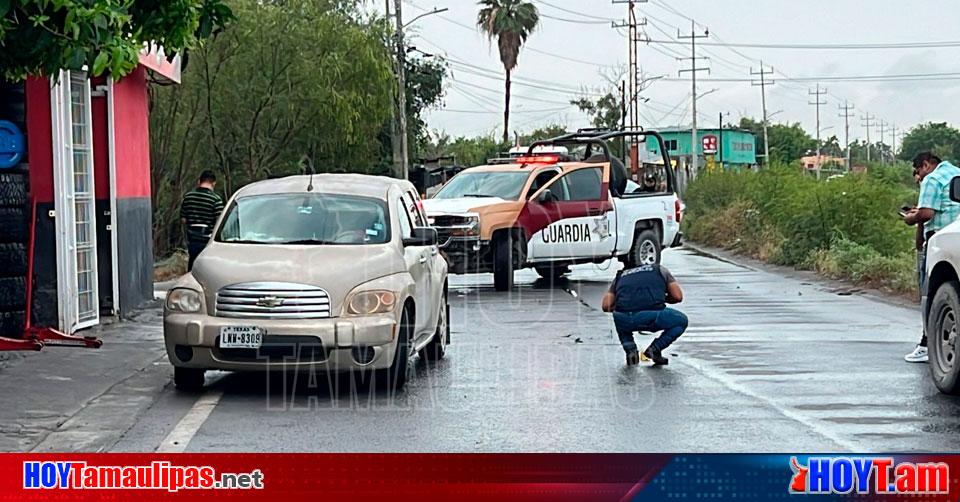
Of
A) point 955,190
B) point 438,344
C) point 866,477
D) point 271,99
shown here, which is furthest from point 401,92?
point 866,477

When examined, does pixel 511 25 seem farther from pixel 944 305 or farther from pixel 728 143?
pixel 728 143

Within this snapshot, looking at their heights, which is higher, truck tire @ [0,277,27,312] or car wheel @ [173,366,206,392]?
truck tire @ [0,277,27,312]

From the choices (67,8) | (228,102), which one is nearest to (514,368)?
(67,8)

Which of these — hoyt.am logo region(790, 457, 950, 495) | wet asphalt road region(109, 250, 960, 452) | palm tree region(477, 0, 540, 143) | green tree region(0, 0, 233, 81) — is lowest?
wet asphalt road region(109, 250, 960, 452)

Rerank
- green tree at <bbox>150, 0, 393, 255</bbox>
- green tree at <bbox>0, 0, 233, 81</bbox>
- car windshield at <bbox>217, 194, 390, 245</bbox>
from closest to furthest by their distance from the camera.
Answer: green tree at <bbox>0, 0, 233, 81</bbox>, car windshield at <bbox>217, 194, 390, 245</bbox>, green tree at <bbox>150, 0, 393, 255</bbox>

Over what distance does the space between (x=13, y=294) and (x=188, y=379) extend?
148 inches

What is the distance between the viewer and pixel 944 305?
33.4 ft

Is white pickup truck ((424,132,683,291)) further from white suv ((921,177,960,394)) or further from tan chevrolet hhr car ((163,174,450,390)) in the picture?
white suv ((921,177,960,394))

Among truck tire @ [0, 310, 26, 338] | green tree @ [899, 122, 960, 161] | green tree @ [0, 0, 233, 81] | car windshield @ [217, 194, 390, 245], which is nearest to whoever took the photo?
green tree @ [0, 0, 233, 81]

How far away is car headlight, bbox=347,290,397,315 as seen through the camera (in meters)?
9.88

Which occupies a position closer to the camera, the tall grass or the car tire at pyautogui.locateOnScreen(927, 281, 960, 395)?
the car tire at pyautogui.locateOnScreen(927, 281, 960, 395)

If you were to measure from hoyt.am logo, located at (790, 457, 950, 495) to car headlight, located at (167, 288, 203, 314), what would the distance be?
18.4 ft

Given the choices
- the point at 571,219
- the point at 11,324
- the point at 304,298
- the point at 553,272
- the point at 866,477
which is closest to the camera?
the point at 866,477

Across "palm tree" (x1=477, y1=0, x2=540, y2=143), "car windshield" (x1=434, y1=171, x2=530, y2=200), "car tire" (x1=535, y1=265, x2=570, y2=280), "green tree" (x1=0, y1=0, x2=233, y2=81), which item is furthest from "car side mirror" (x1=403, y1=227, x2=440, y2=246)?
"palm tree" (x1=477, y1=0, x2=540, y2=143)
